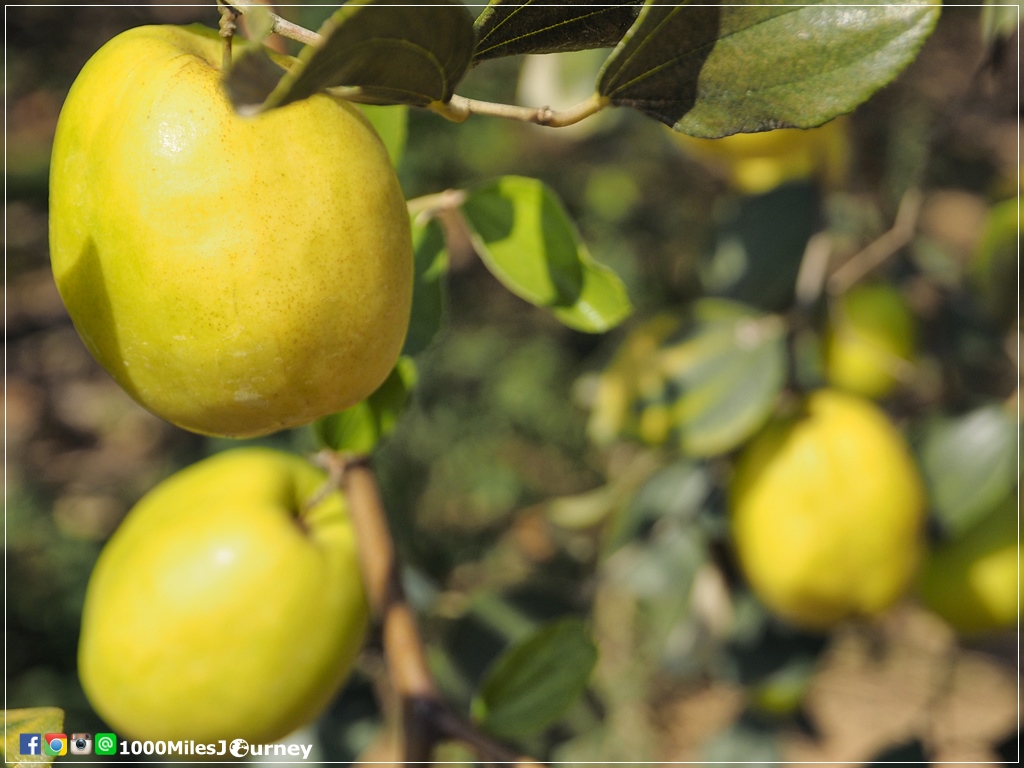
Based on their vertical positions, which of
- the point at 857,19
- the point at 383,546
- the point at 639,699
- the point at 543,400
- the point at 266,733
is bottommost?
the point at 639,699

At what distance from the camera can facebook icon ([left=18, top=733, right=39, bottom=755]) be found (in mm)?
323

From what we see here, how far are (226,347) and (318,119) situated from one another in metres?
0.08

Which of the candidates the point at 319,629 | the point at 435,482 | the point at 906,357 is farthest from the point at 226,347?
the point at 435,482

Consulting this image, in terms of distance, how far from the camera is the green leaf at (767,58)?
277 millimetres

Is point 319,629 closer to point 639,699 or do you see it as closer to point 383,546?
point 383,546

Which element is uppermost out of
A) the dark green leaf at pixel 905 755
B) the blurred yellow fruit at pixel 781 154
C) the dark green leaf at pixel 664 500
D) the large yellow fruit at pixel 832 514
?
the blurred yellow fruit at pixel 781 154

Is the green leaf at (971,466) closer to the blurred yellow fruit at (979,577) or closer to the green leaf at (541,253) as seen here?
the blurred yellow fruit at (979,577)

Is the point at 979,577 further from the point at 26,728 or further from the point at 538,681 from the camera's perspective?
the point at 26,728

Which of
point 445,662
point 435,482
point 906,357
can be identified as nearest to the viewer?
point 445,662

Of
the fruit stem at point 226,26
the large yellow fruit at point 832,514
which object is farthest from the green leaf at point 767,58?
the large yellow fruit at point 832,514

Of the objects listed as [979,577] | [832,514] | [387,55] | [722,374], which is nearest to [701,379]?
[722,374]

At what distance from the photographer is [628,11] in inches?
11.6

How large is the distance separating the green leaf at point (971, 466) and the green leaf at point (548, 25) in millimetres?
570

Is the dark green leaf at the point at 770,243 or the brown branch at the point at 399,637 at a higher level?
the dark green leaf at the point at 770,243
